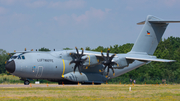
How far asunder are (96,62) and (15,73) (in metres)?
8.04

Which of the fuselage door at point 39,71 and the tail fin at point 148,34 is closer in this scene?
the fuselage door at point 39,71

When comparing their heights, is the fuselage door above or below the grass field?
above

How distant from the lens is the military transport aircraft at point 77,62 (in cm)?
2519

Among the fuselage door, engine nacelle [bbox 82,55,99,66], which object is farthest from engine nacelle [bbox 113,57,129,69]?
the fuselage door

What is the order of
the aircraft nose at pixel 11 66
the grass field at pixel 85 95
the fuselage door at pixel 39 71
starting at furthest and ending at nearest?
the fuselage door at pixel 39 71 < the aircraft nose at pixel 11 66 < the grass field at pixel 85 95

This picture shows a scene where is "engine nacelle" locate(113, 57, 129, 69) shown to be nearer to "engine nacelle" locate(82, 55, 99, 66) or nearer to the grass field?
"engine nacelle" locate(82, 55, 99, 66)

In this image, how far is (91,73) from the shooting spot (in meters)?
29.0

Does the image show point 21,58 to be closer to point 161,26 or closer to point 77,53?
point 77,53

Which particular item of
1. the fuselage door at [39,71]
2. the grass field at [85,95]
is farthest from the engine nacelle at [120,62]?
the grass field at [85,95]

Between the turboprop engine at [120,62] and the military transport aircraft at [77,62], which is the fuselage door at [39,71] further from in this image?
the turboprop engine at [120,62]

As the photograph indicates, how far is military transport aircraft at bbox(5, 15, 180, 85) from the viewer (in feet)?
82.6

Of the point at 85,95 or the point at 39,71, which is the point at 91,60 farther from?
the point at 85,95

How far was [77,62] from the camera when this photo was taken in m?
26.9

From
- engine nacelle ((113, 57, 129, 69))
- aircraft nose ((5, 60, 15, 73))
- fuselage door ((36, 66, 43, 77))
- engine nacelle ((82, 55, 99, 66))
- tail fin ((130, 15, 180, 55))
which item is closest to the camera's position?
aircraft nose ((5, 60, 15, 73))
